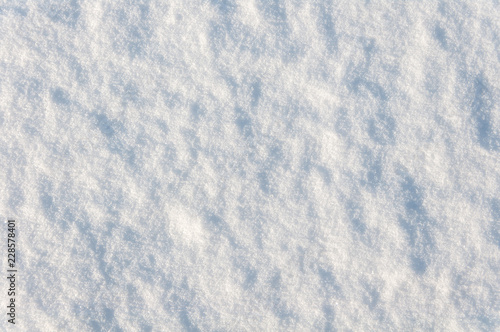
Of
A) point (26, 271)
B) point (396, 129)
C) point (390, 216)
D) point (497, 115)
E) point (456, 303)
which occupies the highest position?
point (497, 115)

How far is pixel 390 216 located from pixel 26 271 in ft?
3.78

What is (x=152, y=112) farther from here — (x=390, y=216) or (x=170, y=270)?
(x=390, y=216)

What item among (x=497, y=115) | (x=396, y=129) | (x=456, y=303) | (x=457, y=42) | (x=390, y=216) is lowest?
(x=456, y=303)

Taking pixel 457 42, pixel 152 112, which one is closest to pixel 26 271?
pixel 152 112

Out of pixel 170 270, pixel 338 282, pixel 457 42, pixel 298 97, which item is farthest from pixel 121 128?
pixel 457 42

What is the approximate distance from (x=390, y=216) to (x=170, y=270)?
0.71 meters

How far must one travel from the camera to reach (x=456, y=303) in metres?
1.09

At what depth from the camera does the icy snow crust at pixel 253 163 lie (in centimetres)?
108

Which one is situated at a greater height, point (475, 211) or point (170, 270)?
point (475, 211)

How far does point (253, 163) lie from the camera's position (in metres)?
1.11

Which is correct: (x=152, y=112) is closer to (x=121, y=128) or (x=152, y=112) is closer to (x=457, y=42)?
(x=121, y=128)

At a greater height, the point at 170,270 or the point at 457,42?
the point at 457,42

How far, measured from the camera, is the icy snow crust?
1.08 meters

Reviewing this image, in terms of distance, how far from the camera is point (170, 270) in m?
1.09
